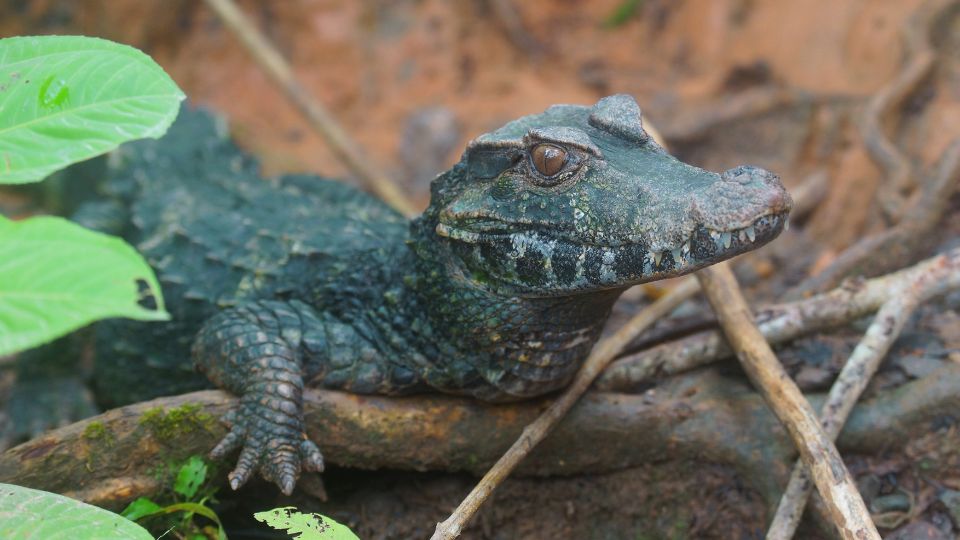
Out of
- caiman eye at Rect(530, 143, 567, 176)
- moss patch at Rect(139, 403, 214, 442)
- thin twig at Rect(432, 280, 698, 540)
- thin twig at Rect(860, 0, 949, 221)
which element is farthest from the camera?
thin twig at Rect(860, 0, 949, 221)

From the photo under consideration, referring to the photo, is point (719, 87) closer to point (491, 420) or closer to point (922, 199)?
point (922, 199)

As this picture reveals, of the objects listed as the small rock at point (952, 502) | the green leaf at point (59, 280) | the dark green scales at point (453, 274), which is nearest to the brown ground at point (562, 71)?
the small rock at point (952, 502)

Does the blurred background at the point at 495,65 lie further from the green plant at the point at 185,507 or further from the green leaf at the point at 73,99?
the green leaf at the point at 73,99

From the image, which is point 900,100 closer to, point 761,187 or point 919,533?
point 919,533

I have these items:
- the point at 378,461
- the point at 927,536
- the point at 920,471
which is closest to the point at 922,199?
the point at 920,471

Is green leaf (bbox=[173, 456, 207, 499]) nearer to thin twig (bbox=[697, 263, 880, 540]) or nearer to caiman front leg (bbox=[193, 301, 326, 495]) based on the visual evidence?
caiman front leg (bbox=[193, 301, 326, 495])

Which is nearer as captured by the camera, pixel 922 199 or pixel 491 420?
pixel 491 420

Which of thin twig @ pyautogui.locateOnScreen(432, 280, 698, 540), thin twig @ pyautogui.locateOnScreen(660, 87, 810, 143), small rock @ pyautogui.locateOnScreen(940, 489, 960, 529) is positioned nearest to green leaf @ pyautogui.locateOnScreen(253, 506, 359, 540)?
thin twig @ pyautogui.locateOnScreen(432, 280, 698, 540)
